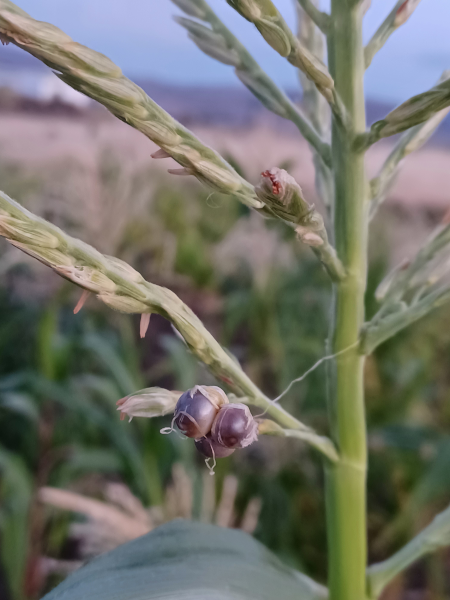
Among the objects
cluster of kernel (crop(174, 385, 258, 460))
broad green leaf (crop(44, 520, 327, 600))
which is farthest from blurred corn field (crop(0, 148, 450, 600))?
cluster of kernel (crop(174, 385, 258, 460))

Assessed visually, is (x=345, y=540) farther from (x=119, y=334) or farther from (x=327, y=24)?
(x=119, y=334)

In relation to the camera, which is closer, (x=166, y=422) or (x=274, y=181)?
(x=274, y=181)

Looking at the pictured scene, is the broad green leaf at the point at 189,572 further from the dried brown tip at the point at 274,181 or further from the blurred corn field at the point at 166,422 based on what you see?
the blurred corn field at the point at 166,422

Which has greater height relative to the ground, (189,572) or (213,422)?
(213,422)

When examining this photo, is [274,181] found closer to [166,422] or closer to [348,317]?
[348,317]

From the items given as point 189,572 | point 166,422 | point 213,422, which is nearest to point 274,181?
point 213,422

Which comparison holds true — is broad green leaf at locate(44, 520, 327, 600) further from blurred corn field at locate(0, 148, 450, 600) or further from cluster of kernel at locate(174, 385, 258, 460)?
blurred corn field at locate(0, 148, 450, 600)

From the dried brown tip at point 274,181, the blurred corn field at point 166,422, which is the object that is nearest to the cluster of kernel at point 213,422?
the dried brown tip at point 274,181
